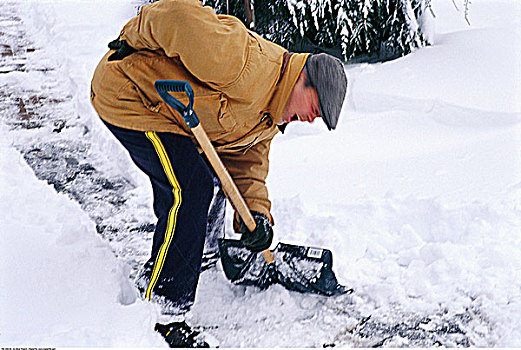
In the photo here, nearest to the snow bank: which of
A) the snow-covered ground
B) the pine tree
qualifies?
the snow-covered ground

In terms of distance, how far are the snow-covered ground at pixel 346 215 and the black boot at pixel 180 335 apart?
6 centimetres

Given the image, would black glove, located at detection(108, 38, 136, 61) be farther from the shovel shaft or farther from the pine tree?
the pine tree

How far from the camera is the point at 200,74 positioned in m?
1.99

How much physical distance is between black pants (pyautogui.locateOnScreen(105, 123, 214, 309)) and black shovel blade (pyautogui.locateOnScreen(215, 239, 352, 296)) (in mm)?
323

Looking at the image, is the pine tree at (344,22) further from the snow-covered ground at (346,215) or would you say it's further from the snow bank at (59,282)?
the snow bank at (59,282)

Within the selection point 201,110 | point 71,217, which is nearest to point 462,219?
point 201,110

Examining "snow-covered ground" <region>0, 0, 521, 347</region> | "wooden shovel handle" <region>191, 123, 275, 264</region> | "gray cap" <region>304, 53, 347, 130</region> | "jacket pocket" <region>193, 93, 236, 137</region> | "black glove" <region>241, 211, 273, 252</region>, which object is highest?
"gray cap" <region>304, 53, 347, 130</region>

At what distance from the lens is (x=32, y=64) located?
5.23m

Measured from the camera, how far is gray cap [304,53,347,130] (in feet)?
6.55

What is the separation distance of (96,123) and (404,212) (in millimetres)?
2317

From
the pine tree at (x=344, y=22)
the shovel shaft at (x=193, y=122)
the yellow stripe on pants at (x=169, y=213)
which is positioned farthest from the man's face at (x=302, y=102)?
the pine tree at (x=344, y=22)

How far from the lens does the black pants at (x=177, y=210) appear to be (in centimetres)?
219

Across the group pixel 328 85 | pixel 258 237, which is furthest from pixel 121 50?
pixel 258 237

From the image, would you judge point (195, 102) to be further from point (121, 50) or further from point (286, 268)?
point (286, 268)
